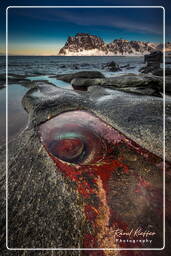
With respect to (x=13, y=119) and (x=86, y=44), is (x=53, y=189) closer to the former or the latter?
(x=13, y=119)

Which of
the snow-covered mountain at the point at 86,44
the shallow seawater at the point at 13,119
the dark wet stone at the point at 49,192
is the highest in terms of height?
the snow-covered mountain at the point at 86,44

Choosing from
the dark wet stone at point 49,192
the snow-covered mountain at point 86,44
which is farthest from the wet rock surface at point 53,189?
the snow-covered mountain at point 86,44

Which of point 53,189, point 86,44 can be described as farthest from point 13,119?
point 86,44

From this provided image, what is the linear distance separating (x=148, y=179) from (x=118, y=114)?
4.34 feet

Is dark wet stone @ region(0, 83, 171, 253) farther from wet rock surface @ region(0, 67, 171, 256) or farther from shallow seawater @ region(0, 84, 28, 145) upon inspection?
shallow seawater @ region(0, 84, 28, 145)

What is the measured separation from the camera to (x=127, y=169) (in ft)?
5.76

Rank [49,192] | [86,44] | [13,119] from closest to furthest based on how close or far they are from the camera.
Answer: [49,192] < [13,119] < [86,44]

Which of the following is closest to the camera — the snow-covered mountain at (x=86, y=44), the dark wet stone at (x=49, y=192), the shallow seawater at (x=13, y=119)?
the dark wet stone at (x=49, y=192)

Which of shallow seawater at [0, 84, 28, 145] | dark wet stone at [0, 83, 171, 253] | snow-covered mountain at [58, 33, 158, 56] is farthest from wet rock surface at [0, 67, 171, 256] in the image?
snow-covered mountain at [58, 33, 158, 56]

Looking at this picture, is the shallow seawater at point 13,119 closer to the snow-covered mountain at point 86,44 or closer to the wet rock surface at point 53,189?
the wet rock surface at point 53,189

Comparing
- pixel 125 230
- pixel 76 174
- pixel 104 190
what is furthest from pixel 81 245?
pixel 76 174

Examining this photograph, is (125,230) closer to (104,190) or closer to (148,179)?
(104,190)

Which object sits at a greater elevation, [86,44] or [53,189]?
[86,44]

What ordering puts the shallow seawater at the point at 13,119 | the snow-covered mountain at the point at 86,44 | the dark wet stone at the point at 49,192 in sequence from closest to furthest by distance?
the dark wet stone at the point at 49,192 < the shallow seawater at the point at 13,119 < the snow-covered mountain at the point at 86,44
